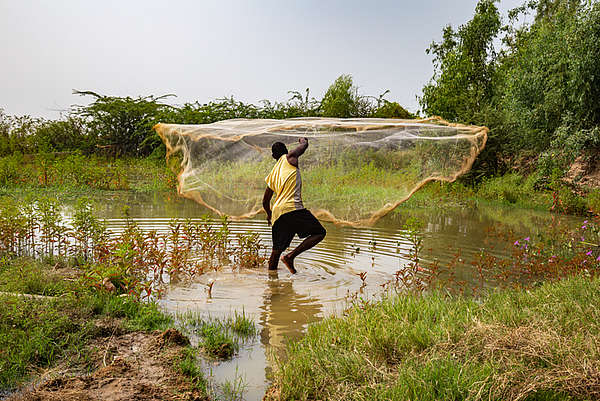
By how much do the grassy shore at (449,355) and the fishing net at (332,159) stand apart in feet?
8.41

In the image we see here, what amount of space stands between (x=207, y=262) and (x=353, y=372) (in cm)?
389

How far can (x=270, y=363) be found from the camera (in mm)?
3717

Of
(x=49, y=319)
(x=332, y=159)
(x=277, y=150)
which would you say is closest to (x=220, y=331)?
(x=49, y=319)

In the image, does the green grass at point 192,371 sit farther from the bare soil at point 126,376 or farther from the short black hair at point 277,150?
the short black hair at point 277,150

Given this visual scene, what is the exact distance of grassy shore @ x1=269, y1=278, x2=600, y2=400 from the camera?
2.82 m

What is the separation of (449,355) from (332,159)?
420 centimetres

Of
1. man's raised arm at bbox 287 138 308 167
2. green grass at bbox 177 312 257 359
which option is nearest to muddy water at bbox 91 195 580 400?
green grass at bbox 177 312 257 359

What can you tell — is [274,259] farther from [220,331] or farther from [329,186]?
[220,331]

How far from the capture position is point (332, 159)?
22.6 ft

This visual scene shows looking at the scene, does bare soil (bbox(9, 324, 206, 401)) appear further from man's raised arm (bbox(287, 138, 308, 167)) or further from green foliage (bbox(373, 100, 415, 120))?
green foliage (bbox(373, 100, 415, 120))

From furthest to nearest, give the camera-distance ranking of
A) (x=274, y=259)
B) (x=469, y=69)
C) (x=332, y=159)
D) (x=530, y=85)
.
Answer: (x=469, y=69) < (x=530, y=85) < (x=332, y=159) < (x=274, y=259)

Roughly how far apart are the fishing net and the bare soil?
3.35 metres

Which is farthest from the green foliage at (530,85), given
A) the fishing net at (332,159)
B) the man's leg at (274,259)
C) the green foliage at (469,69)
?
the man's leg at (274,259)

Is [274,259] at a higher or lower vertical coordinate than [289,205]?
lower
